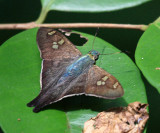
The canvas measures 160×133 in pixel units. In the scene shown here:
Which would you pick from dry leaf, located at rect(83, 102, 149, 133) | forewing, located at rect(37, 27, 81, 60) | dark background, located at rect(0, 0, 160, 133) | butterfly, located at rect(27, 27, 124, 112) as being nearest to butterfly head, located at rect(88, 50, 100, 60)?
butterfly, located at rect(27, 27, 124, 112)

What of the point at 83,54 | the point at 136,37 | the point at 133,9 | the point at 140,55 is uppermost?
the point at 140,55

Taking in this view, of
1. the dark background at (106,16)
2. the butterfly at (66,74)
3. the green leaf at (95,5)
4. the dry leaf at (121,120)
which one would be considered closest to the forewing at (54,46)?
the butterfly at (66,74)

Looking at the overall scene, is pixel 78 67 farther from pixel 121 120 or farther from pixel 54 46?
pixel 121 120

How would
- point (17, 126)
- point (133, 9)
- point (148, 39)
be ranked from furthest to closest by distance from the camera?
point (133, 9)
point (148, 39)
point (17, 126)

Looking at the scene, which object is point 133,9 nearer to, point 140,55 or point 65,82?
point 140,55

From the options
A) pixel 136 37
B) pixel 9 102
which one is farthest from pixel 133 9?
pixel 9 102

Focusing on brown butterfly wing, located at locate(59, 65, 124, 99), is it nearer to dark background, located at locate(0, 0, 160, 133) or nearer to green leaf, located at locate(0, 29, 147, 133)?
green leaf, located at locate(0, 29, 147, 133)

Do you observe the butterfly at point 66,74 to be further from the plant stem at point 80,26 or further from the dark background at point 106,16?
the dark background at point 106,16
